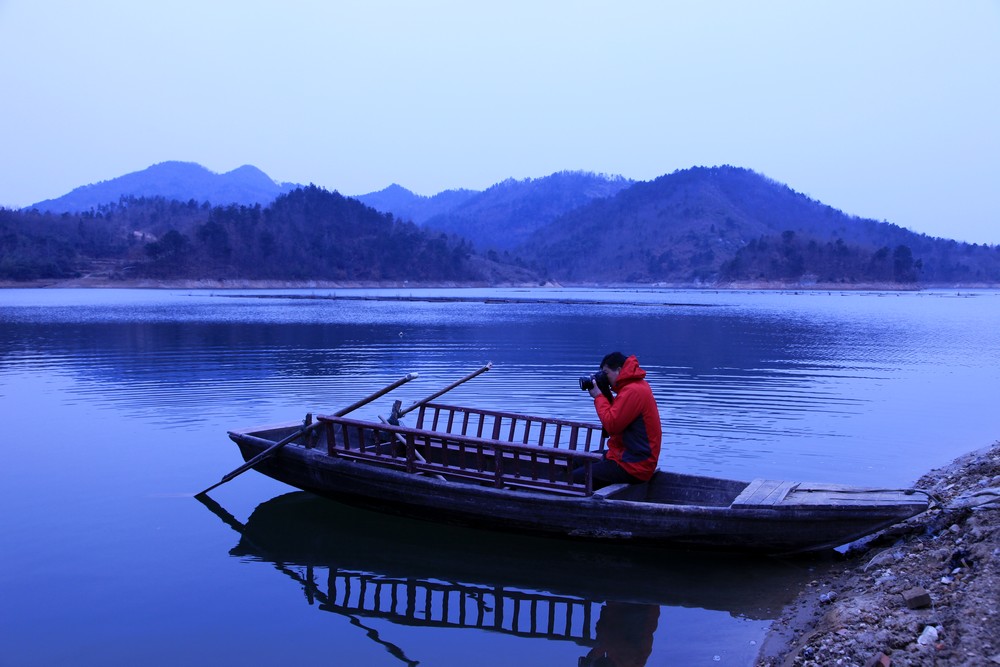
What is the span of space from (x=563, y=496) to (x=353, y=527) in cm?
298

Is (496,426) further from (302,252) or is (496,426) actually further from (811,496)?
(302,252)

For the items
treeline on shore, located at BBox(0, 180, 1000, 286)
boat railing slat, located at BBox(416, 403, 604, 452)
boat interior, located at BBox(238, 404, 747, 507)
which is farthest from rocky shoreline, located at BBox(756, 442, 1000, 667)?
→ treeline on shore, located at BBox(0, 180, 1000, 286)

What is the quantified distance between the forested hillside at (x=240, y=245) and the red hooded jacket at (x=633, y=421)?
125 m

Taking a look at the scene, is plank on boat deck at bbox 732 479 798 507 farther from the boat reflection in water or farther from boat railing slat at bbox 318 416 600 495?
boat railing slat at bbox 318 416 600 495

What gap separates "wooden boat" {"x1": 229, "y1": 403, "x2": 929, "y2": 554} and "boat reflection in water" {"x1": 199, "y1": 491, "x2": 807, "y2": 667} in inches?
13.8

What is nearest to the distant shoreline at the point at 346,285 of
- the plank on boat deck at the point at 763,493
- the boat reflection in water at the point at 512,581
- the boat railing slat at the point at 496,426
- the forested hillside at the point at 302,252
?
the forested hillside at the point at 302,252

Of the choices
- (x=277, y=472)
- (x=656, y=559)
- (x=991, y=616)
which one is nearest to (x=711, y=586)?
(x=656, y=559)

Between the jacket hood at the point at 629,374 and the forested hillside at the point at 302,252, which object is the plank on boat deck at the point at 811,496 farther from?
the forested hillside at the point at 302,252

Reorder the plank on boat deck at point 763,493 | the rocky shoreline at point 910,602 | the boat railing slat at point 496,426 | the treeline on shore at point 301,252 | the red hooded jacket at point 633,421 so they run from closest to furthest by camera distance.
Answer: the rocky shoreline at point 910,602 → the plank on boat deck at point 763,493 → the red hooded jacket at point 633,421 → the boat railing slat at point 496,426 → the treeline on shore at point 301,252

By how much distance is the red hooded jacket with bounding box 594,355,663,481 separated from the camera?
8422mm

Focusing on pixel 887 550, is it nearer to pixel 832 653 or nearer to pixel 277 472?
pixel 832 653

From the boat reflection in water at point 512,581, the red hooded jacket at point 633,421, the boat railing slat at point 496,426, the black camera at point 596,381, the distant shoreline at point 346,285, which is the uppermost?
the distant shoreline at point 346,285

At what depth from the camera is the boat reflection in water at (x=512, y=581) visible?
7309mm

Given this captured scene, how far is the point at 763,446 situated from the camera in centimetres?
1377
